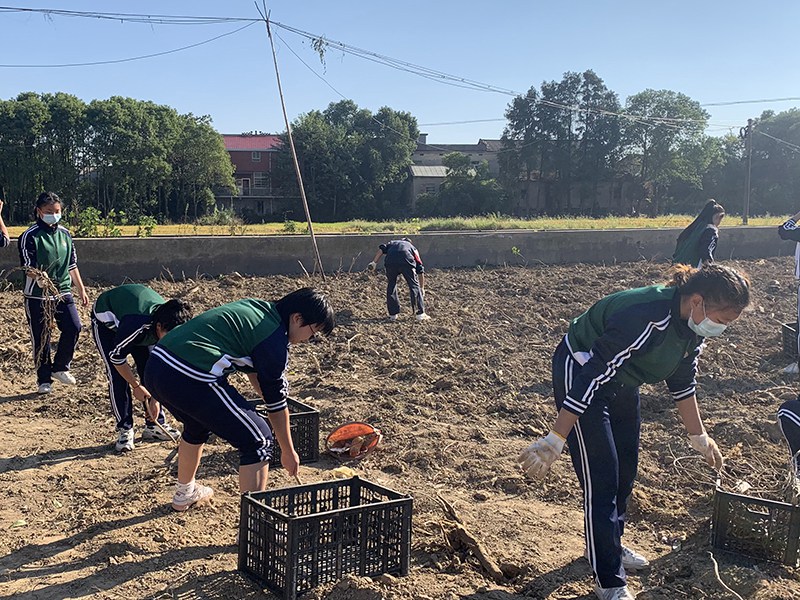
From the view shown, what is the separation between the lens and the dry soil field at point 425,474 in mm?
3641

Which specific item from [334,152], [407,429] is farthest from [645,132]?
[407,429]

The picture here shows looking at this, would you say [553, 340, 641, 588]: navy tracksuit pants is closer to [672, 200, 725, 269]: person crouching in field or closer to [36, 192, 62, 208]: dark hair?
[672, 200, 725, 269]: person crouching in field

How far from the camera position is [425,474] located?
17.3 feet

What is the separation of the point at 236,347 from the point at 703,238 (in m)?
6.35

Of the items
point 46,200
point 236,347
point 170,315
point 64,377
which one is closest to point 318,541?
point 236,347

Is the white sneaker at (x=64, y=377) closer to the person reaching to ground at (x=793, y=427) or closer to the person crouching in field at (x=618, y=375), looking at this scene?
the person crouching in field at (x=618, y=375)

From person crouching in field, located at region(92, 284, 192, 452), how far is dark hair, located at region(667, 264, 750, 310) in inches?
112

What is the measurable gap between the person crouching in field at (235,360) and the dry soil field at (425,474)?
71 cm

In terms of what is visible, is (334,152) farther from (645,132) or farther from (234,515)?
(234,515)

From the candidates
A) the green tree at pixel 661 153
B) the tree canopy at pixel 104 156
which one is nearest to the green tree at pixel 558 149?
the green tree at pixel 661 153

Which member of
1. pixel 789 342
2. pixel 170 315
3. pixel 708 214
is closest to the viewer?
pixel 170 315

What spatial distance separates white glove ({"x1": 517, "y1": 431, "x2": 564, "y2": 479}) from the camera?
315 cm

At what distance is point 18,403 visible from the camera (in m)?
7.03

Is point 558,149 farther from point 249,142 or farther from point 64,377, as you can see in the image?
point 64,377
